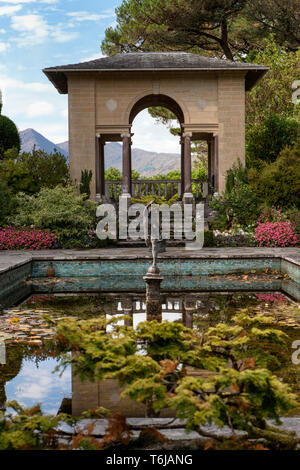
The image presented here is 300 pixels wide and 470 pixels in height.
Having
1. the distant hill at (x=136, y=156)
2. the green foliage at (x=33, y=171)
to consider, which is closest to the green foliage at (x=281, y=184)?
the green foliage at (x=33, y=171)

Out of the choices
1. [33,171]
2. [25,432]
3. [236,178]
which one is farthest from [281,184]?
[25,432]

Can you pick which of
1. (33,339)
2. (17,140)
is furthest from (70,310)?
(17,140)

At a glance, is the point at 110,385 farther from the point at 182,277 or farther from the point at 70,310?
the point at 182,277

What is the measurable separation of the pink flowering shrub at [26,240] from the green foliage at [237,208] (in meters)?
5.09

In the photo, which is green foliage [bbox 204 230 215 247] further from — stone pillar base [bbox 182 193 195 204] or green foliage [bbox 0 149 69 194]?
green foliage [bbox 0 149 69 194]

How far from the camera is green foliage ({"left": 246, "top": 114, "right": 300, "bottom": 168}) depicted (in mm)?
17766

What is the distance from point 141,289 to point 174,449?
6348mm

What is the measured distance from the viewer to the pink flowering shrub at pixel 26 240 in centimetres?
1337

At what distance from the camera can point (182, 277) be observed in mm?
10133

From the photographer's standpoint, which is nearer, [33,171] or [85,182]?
[33,171]

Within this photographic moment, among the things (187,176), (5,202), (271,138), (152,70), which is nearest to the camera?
(5,202)

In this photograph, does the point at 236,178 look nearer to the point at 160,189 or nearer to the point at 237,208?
the point at 237,208

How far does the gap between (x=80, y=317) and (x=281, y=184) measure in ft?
32.5

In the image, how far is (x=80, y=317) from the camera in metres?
6.48
